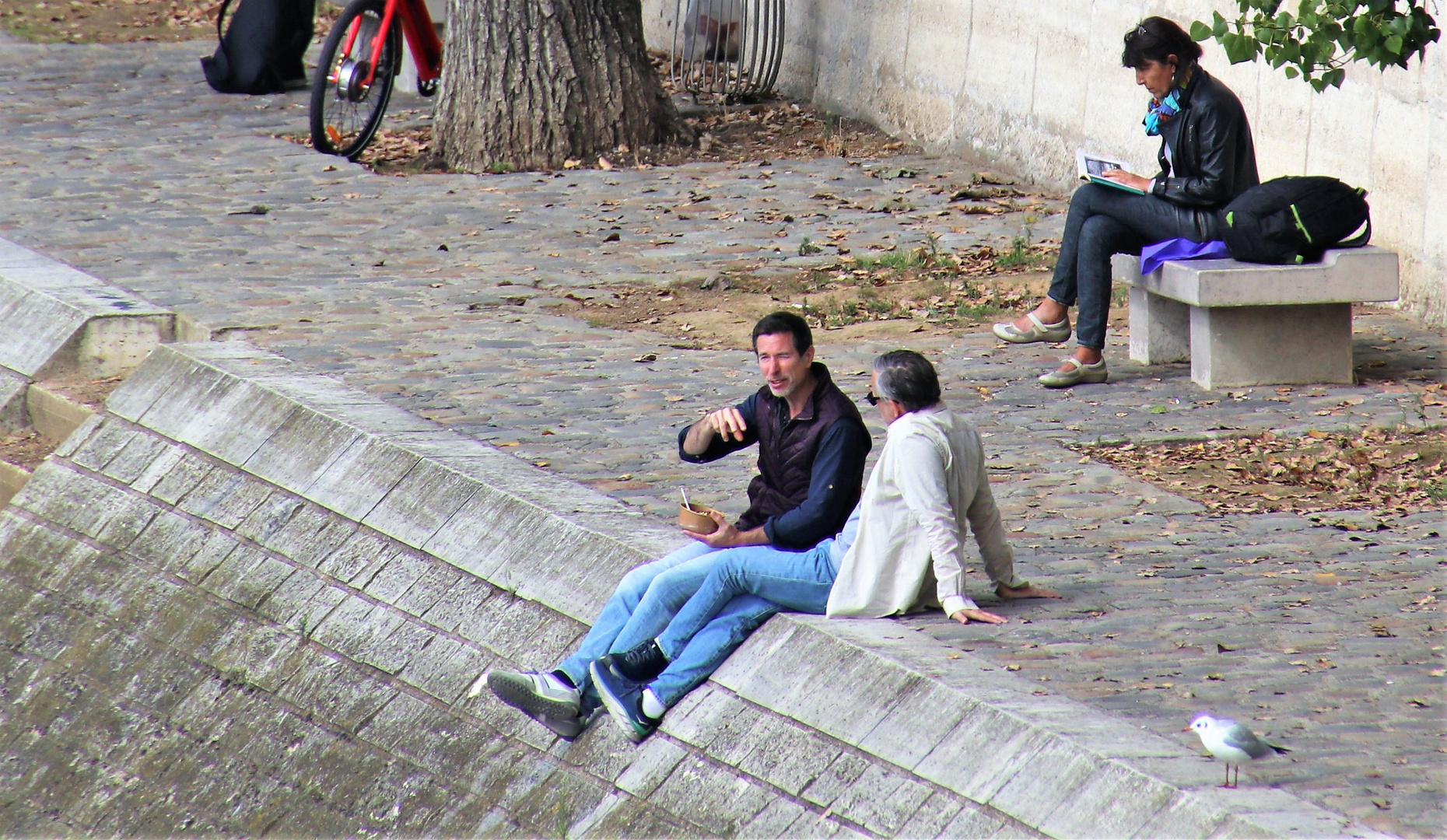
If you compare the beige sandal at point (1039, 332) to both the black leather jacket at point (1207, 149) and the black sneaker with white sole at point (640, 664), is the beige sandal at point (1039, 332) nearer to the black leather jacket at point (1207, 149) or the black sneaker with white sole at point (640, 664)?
the black leather jacket at point (1207, 149)

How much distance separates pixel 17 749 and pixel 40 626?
62 centimetres

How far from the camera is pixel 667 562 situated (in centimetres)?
545

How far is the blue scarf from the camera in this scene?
24.9 feet

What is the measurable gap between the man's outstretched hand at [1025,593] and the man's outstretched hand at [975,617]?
208 mm

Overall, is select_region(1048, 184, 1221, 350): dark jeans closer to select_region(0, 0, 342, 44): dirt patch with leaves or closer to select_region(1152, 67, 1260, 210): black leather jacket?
select_region(1152, 67, 1260, 210): black leather jacket

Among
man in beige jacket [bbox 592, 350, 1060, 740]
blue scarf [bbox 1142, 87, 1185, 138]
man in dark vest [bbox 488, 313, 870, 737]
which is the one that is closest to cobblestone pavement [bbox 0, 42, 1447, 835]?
man in beige jacket [bbox 592, 350, 1060, 740]

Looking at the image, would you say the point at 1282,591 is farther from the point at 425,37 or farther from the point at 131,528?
the point at 425,37

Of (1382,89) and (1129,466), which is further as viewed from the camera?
(1382,89)

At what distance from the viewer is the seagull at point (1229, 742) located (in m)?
3.95

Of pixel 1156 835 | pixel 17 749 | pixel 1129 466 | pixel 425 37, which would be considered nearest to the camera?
pixel 1156 835

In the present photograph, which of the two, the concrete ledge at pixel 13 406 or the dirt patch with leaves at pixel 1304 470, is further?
the concrete ledge at pixel 13 406

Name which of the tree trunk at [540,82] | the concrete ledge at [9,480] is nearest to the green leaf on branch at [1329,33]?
the concrete ledge at [9,480]

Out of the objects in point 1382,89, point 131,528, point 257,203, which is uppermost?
point 1382,89

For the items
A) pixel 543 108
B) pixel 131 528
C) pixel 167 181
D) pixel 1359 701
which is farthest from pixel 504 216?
pixel 1359 701
